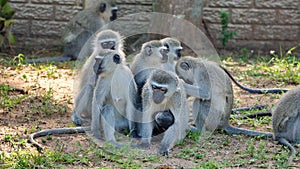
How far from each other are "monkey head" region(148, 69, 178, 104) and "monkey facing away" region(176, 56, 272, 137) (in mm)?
693

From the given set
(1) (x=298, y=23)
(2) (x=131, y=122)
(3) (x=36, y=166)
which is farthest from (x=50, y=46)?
(3) (x=36, y=166)

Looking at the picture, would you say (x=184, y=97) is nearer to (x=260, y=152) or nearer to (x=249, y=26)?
(x=260, y=152)

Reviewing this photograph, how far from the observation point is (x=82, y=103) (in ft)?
21.3

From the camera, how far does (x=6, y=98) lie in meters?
7.41

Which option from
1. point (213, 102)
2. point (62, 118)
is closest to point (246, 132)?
point (213, 102)

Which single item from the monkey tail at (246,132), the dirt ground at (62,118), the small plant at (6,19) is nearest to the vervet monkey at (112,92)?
the dirt ground at (62,118)

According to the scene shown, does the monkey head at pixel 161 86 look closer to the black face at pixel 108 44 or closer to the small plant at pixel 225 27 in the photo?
the black face at pixel 108 44

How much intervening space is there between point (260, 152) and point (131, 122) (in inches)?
53.1

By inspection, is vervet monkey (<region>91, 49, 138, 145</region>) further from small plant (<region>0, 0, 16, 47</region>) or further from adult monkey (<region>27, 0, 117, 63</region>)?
small plant (<region>0, 0, 16, 47</region>)

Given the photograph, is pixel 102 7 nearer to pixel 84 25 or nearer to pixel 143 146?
pixel 84 25

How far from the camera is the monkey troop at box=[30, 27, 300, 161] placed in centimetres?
582

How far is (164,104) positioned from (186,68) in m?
0.88

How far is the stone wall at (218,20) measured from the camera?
428 inches

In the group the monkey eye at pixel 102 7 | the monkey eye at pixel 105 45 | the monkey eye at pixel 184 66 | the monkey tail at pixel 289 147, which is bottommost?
the monkey tail at pixel 289 147
